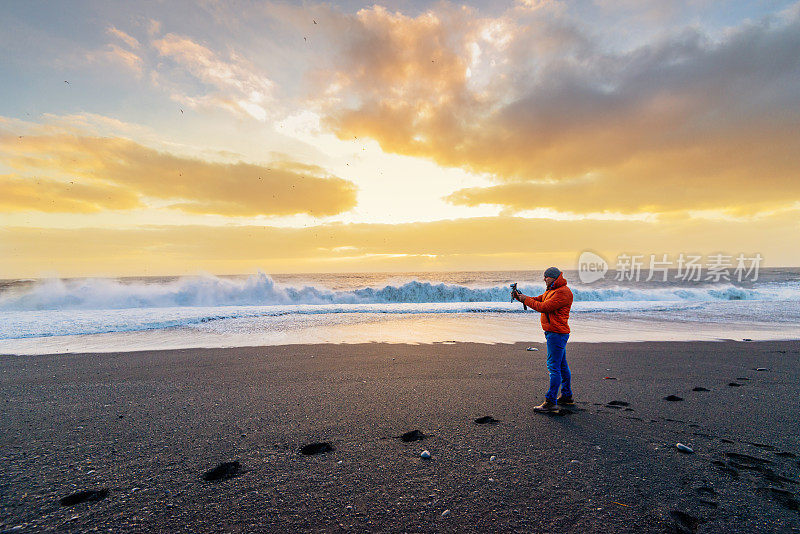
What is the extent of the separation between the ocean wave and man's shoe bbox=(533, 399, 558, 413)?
2649 cm

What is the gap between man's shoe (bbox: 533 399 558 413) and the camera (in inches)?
205

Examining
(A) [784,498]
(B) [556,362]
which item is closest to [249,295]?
(B) [556,362]

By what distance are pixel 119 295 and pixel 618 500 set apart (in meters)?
32.4

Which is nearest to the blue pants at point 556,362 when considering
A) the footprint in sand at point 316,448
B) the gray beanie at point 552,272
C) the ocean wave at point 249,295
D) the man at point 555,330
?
the man at point 555,330

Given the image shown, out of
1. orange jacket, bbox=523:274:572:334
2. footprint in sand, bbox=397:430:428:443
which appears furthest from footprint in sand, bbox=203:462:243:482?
orange jacket, bbox=523:274:572:334

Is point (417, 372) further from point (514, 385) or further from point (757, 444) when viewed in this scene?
point (757, 444)

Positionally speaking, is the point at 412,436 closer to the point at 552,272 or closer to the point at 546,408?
the point at 546,408

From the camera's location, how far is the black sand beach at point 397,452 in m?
2.87

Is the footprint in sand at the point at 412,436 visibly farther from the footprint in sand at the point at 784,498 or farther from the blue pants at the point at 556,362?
the footprint in sand at the point at 784,498

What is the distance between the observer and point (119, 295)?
26703mm

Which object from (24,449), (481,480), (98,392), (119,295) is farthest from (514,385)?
(119,295)

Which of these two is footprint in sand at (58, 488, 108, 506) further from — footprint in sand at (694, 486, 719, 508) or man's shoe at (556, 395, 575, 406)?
man's shoe at (556, 395, 575, 406)

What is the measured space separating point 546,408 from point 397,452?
2.51 m

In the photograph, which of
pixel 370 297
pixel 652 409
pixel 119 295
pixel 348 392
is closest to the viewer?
pixel 652 409
